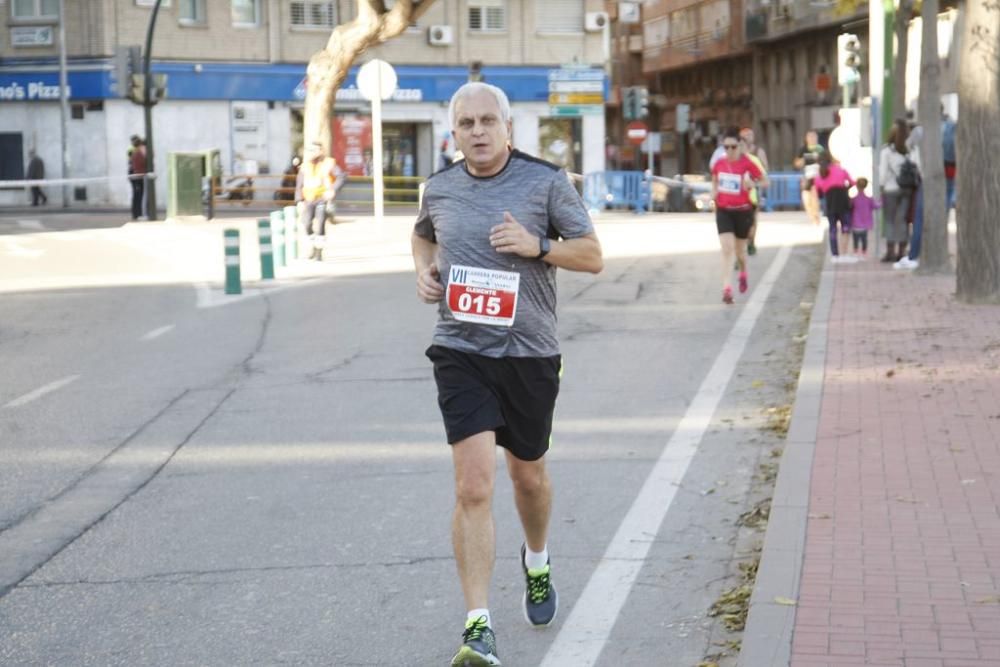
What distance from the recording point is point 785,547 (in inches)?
267

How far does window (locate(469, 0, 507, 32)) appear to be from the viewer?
191 ft

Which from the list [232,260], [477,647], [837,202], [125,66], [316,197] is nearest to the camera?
[477,647]

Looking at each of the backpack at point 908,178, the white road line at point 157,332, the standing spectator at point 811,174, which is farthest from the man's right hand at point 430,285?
the standing spectator at point 811,174

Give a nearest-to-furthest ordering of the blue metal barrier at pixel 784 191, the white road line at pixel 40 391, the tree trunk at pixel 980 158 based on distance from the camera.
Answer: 1. the white road line at pixel 40 391
2. the tree trunk at pixel 980 158
3. the blue metal barrier at pixel 784 191

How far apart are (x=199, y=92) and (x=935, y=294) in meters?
37.7

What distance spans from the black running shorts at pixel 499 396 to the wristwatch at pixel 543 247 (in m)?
0.34

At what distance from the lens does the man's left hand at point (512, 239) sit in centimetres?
566

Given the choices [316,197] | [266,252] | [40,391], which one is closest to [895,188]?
[266,252]

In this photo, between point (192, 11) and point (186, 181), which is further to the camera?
point (192, 11)

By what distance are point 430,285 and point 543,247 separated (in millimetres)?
374

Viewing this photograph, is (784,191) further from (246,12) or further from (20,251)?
(20,251)

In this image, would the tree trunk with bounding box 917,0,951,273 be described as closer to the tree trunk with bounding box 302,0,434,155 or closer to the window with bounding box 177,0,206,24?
the tree trunk with bounding box 302,0,434,155

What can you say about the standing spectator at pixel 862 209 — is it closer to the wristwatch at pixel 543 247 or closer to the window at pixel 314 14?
the wristwatch at pixel 543 247

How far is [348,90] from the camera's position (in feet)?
180
